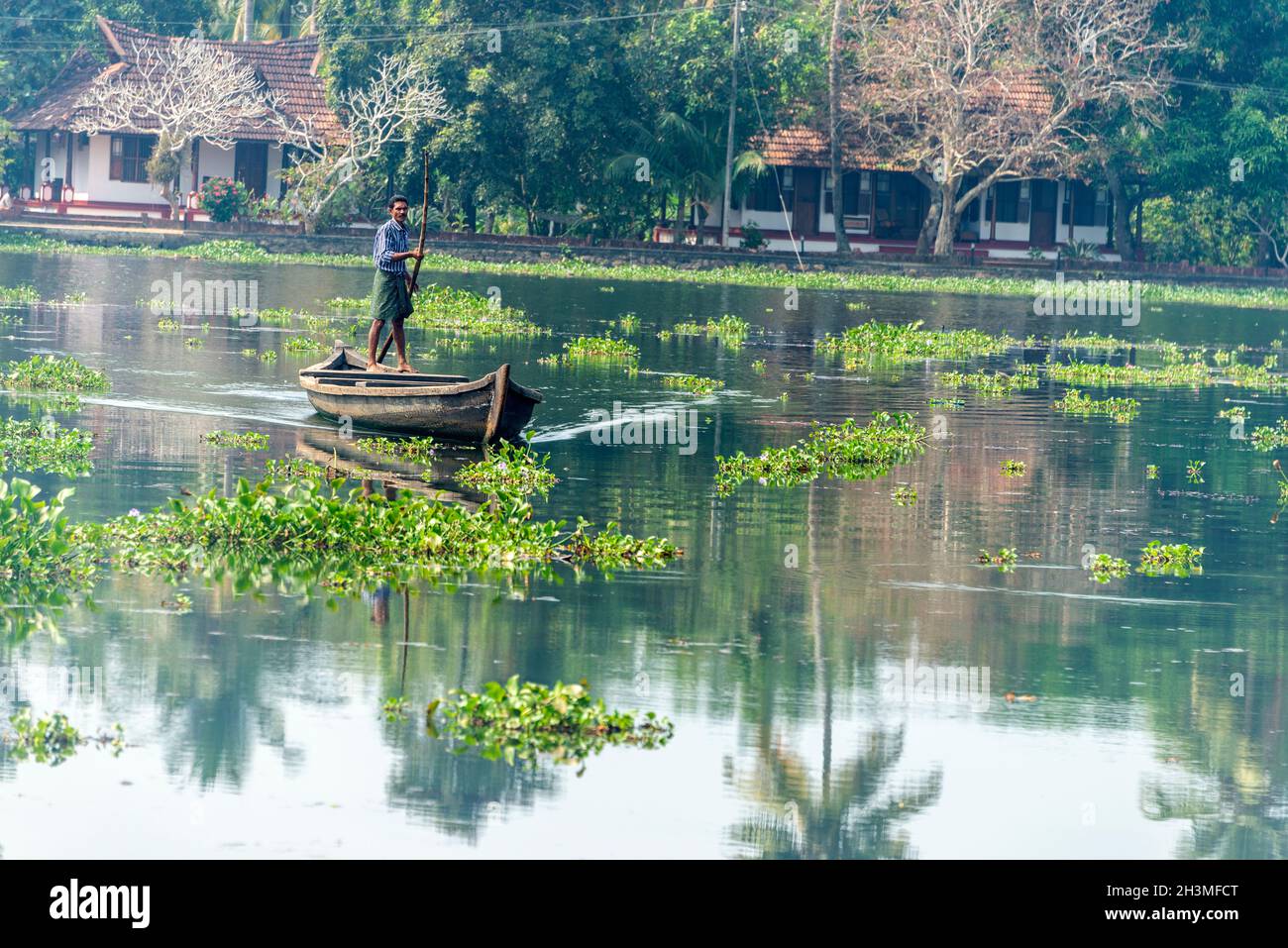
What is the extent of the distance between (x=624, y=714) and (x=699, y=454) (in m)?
9.80

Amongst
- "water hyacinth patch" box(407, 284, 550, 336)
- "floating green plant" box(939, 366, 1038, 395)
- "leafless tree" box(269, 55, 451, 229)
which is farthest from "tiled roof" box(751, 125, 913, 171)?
"floating green plant" box(939, 366, 1038, 395)

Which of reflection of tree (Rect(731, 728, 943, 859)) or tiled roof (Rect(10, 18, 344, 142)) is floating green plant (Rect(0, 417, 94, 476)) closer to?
reflection of tree (Rect(731, 728, 943, 859))

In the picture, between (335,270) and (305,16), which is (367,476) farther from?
(305,16)

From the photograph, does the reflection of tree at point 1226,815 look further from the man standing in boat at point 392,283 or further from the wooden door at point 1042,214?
the wooden door at point 1042,214

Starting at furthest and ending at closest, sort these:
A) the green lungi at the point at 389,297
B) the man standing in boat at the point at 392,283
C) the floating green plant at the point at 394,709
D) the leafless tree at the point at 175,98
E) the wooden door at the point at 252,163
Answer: the wooden door at the point at 252,163, the leafless tree at the point at 175,98, the green lungi at the point at 389,297, the man standing in boat at the point at 392,283, the floating green plant at the point at 394,709

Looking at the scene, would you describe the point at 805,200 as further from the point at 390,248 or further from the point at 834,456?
the point at 834,456

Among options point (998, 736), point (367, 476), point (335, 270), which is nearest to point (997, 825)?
point (998, 736)

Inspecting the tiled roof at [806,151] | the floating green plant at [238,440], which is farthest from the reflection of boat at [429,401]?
the tiled roof at [806,151]

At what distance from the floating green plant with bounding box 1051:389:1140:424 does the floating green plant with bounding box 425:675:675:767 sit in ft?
51.6

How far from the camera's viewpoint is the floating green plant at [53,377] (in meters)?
21.3

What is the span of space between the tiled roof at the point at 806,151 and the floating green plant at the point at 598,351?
2975 centimetres

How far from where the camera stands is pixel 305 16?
67625mm

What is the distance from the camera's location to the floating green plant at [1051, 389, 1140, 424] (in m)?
24.2

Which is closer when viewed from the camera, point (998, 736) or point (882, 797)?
point (882, 797)
